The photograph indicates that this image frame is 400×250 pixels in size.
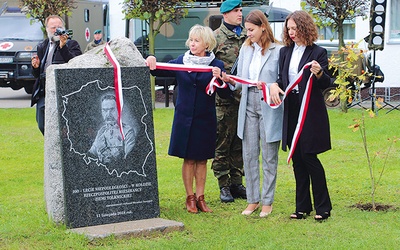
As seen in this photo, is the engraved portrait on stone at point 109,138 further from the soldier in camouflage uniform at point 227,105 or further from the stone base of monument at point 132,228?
the soldier in camouflage uniform at point 227,105

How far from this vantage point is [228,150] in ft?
28.7

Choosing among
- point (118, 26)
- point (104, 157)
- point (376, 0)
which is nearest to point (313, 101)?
point (104, 157)

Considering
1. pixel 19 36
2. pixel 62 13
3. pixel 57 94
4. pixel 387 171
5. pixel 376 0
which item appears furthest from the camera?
pixel 19 36

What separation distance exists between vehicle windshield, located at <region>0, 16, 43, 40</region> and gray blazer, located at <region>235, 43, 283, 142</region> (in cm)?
1667

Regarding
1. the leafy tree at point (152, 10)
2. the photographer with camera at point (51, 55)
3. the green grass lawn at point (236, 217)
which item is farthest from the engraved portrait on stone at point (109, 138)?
the leafy tree at point (152, 10)

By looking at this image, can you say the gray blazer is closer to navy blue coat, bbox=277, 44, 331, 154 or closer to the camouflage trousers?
navy blue coat, bbox=277, 44, 331, 154

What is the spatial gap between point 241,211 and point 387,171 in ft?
10.2

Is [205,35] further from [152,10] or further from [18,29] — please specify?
[18,29]

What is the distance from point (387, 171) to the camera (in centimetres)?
1052

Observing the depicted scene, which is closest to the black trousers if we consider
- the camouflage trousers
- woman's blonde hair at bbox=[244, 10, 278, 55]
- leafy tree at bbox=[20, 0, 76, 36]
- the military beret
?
woman's blonde hair at bbox=[244, 10, 278, 55]

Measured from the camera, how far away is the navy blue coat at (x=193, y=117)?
7.98m

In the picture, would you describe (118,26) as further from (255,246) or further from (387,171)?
(255,246)

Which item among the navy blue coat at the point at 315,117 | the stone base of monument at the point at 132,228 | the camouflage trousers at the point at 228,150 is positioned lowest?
the stone base of monument at the point at 132,228

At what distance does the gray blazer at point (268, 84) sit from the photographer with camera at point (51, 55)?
7.97 feet
